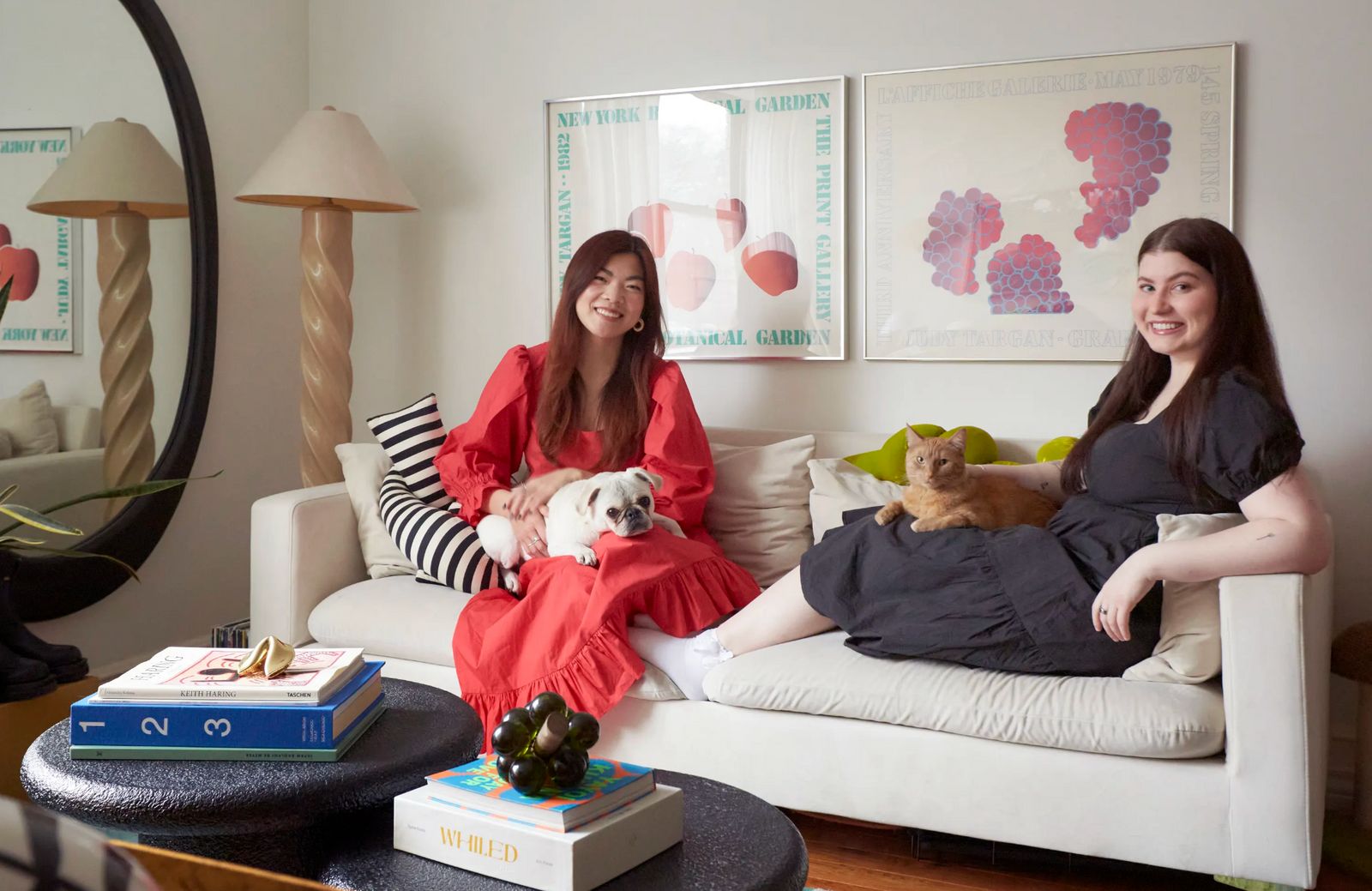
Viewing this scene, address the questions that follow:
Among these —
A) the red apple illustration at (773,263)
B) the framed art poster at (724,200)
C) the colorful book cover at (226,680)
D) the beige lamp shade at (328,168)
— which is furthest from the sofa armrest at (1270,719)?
the beige lamp shade at (328,168)

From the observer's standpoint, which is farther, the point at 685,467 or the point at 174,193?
the point at 174,193

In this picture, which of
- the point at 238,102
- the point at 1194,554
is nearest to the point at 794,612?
the point at 1194,554

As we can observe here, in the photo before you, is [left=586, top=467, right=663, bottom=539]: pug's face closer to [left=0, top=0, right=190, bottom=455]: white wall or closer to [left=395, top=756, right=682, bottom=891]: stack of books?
[left=395, top=756, right=682, bottom=891]: stack of books

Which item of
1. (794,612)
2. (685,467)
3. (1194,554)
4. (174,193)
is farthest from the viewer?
(174,193)

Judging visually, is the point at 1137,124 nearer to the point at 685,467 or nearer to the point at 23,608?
the point at 685,467

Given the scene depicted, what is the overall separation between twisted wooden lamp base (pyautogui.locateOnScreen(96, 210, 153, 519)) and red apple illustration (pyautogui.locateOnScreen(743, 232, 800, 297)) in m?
1.72

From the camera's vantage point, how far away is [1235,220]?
2.70 m

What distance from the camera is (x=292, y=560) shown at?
103 inches

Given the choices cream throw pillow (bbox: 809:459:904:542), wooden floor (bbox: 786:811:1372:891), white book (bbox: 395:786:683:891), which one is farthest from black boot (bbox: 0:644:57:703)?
cream throw pillow (bbox: 809:459:904:542)

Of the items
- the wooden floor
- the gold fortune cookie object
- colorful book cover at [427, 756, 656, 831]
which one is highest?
the gold fortune cookie object

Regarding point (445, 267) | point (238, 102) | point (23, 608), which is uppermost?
point (238, 102)

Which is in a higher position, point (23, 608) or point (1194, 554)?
point (1194, 554)

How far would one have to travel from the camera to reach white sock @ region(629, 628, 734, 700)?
2.23 metres

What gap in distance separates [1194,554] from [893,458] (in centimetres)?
96
